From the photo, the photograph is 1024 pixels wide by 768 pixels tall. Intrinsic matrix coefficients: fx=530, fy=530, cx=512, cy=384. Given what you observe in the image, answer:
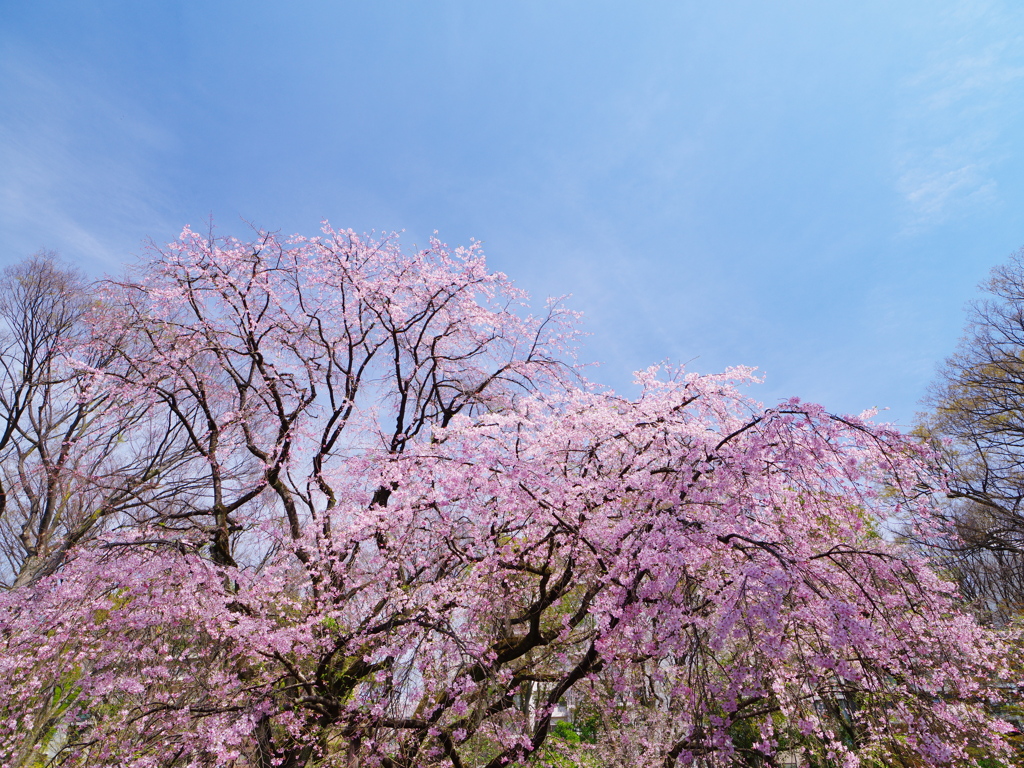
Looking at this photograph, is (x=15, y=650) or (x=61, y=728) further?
(x=61, y=728)

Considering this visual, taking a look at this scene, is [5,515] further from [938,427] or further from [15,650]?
[938,427]

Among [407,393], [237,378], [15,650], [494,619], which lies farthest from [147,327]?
[494,619]

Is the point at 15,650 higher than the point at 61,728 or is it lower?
higher

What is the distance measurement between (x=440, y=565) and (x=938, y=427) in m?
13.6

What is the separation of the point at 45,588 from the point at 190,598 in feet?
12.5

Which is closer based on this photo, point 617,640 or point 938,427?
point 617,640

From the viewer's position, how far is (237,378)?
864cm

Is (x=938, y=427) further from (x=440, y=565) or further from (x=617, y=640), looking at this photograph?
(x=440, y=565)

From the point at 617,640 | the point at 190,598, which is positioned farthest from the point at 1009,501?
the point at 190,598

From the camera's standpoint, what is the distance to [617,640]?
214 inches

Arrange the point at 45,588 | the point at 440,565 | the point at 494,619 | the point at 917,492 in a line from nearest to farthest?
the point at 917,492
the point at 494,619
the point at 440,565
the point at 45,588

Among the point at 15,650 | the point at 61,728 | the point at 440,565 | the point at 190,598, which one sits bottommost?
the point at 61,728

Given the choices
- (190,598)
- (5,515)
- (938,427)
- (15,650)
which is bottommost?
(15,650)

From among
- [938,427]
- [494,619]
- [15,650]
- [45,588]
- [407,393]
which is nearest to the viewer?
[494,619]
